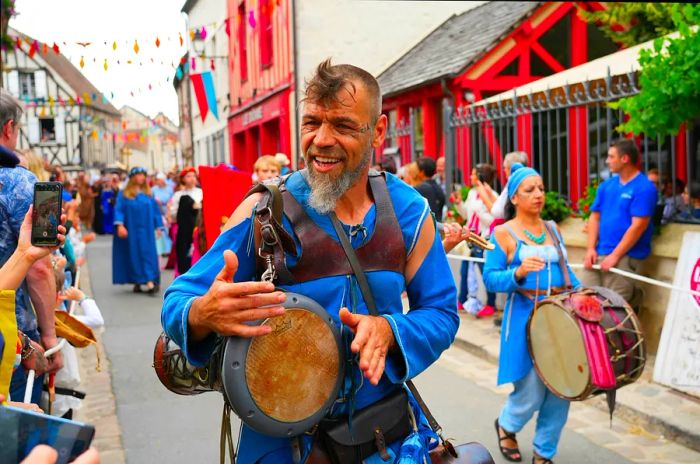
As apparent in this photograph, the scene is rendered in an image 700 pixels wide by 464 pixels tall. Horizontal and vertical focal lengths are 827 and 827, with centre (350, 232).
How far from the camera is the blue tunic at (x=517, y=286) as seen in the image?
195 inches

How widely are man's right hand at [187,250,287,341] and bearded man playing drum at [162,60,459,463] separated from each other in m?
0.16

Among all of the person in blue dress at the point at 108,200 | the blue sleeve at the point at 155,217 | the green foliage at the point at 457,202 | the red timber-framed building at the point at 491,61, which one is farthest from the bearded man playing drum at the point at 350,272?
the person in blue dress at the point at 108,200

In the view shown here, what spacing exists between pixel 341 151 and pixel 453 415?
3.92 m

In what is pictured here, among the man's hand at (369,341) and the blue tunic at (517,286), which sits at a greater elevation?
the man's hand at (369,341)

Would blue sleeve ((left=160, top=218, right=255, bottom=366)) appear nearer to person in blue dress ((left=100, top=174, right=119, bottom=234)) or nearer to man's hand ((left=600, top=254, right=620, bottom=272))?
man's hand ((left=600, top=254, right=620, bottom=272))

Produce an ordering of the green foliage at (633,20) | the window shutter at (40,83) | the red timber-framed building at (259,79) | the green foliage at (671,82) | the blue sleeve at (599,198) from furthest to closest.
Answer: the window shutter at (40,83)
the red timber-framed building at (259,79)
the green foliage at (633,20)
the blue sleeve at (599,198)
the green foliage at (671,82)

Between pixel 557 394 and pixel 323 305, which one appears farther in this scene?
pixel 557 394

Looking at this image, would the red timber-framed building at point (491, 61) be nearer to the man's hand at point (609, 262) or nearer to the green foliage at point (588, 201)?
Answer: the green foliage at point (588, 201)

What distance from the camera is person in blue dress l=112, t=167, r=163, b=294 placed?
12352 mm

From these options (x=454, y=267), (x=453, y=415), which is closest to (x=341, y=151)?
(x=453, y=415)

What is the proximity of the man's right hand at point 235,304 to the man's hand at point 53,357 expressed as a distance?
2050mm

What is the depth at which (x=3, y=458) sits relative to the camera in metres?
1.56

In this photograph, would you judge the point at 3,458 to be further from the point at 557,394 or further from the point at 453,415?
the point at 453,415

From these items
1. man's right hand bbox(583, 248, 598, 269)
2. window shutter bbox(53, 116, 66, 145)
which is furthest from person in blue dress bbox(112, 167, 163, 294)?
window shutter bbox(53, 116, 66, 145)
